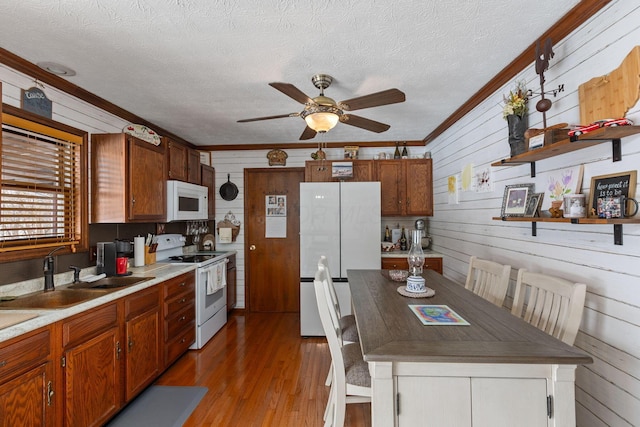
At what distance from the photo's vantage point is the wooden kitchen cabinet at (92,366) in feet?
5.71

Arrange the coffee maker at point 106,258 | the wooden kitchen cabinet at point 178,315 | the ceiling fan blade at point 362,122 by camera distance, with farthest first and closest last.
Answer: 1. the wooden kitchen cabinet at point 178,315
2. the coffee maker at point 106,258
3. the ceiling fan blade at point 362,122

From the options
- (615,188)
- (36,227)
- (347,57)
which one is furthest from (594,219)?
(36,227)

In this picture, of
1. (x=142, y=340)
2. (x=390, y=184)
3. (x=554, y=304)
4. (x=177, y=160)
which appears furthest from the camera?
(x=390, y=184)

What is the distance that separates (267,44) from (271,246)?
3065 mm

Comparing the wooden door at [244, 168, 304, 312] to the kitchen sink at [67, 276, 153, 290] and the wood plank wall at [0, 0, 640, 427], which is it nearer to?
the kitchen sink at [67, 276, 153, 290]

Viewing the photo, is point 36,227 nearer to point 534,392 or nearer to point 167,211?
point 167,211

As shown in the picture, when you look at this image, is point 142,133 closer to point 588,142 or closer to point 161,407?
point 161,407

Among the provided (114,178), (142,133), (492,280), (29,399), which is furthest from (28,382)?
(492,280)

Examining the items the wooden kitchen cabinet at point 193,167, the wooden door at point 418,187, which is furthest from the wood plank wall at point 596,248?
the wooden kitchen cabinet at point 193,167

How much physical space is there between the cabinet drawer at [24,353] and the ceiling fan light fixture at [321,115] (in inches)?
75.4

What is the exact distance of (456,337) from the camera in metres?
1.37

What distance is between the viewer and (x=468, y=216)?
119 inches

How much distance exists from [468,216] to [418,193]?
1179 millimetres

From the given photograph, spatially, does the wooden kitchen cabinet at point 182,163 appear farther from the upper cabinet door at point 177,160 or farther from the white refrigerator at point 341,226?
the white refrigerator at point 341,226
